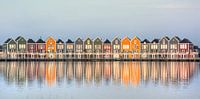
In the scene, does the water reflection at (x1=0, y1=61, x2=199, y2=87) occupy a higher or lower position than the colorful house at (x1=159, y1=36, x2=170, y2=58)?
lower

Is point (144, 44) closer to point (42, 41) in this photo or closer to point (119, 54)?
point (119, 54)

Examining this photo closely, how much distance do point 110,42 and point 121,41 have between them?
2.20m

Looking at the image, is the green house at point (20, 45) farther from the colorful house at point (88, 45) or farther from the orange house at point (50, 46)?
the colorful house at point (88, 45)

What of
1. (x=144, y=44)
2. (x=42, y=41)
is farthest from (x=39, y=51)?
(x=144, y=44)

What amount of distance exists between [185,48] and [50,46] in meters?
26.5

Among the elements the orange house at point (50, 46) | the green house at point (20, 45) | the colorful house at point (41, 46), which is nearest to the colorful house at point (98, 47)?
the orange house at point (50, 46)

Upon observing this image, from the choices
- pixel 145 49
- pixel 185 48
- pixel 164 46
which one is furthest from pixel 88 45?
pixel 185 48

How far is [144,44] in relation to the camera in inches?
3814

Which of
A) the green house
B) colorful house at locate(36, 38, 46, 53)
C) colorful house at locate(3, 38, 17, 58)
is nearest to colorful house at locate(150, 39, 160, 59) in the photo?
colorful house at locate(36, 38, 46, 53)

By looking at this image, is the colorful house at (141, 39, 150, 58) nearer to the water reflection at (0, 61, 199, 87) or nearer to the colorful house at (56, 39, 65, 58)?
the colorful house at (56, 39, 65, 58)

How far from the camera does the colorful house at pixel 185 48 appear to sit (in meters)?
94.7

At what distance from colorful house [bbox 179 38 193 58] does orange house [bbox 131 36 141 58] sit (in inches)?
320

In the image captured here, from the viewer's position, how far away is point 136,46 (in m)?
96.2

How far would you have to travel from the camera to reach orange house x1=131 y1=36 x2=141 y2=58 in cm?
9594
